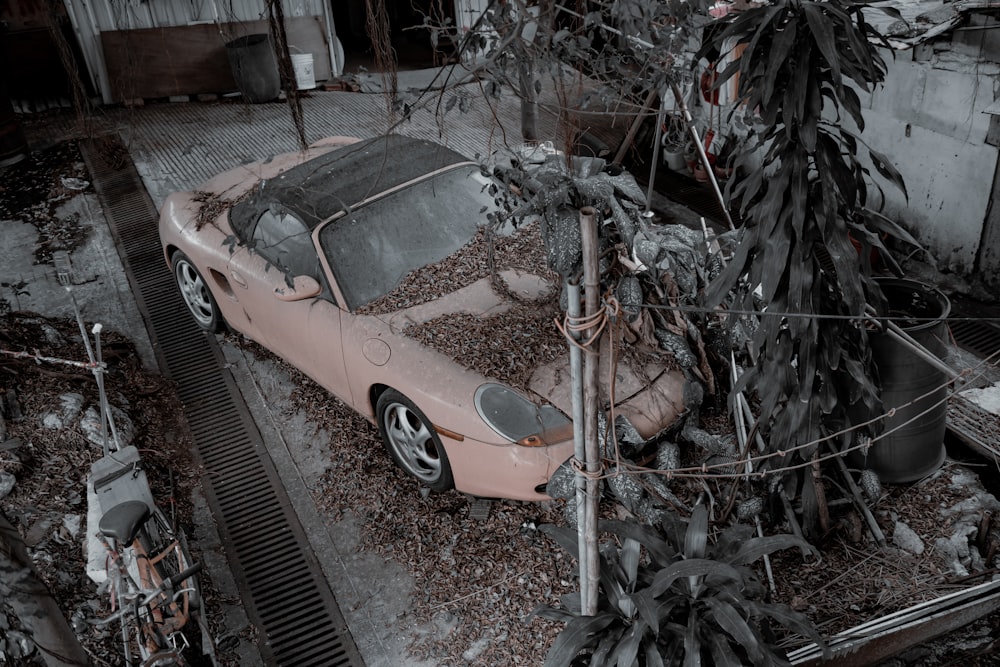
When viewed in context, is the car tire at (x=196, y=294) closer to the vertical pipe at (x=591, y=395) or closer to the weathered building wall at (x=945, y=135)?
the vertical pipe at (x=591, y=395)

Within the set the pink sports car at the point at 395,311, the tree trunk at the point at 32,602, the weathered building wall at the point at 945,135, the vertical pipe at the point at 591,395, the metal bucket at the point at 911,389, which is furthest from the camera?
the weathered building wall at the point at 945,135

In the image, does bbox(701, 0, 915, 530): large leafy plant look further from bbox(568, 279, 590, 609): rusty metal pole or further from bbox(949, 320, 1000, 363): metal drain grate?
bbox(949, 320, 1000, 363): metal drain grate

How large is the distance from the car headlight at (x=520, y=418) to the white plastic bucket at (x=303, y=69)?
28.5ft

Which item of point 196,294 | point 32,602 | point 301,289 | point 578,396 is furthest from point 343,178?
point 32,602

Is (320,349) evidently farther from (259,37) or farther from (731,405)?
(259,37)

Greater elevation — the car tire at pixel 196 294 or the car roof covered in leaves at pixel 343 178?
the car roof covered in leaves at pixel 343 178

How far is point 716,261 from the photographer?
Result: 5016 mm

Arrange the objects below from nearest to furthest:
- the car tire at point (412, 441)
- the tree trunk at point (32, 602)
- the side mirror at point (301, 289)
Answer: the tree trunk at point (32, 602)
the car tire at point (412, 441)
the side mirror at point (301, 289)

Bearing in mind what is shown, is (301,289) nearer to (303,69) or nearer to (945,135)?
(945,135)

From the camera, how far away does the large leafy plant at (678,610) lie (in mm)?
3219

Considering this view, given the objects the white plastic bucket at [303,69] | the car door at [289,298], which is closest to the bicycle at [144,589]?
the car door at [289,298]

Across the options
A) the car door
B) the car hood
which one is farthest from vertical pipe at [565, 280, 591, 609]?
the car door

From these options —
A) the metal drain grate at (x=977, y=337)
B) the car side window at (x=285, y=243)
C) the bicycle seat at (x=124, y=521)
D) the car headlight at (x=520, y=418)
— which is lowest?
the metal drain grate at (x=977, y=337)

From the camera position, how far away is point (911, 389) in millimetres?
4242
